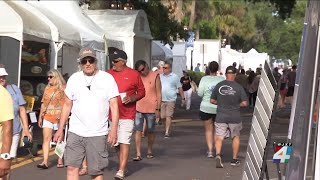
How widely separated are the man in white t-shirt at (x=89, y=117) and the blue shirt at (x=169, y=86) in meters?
8.61

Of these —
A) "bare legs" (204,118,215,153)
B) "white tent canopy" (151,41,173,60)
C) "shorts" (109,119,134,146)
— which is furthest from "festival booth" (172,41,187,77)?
"shorts" (109,119,134,146)

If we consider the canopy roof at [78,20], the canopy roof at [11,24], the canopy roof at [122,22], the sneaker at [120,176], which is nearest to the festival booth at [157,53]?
the canopy roof at [122,22]

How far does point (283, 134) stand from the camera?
17.6m

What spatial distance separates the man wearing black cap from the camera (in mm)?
11367

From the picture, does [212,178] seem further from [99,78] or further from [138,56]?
[138,56]

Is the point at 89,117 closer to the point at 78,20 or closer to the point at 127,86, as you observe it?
the point at 127,86

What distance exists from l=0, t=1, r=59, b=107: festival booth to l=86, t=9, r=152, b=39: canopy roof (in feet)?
15.7

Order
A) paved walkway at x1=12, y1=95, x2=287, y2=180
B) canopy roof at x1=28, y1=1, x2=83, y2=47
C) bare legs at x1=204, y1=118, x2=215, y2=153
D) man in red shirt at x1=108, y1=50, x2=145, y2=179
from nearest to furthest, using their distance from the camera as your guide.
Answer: man in red shirt at x1=108, y1=50, x2=145, y2=179 → paved walkway at x1=12, y1=95, x2=287, y2=180 → bare legs at x1=204, y1=118, x2=215, y2=153 → canopy roof at x1=28, y1=1, x2=83, y2=47

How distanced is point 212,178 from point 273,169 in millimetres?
1231

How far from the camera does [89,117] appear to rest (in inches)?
301

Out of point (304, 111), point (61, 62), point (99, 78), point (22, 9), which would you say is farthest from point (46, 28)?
point (304, 111)

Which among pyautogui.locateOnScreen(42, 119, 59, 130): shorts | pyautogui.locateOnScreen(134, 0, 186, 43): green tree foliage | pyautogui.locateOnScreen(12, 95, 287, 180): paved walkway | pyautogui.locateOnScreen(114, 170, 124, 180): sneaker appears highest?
pyautogui.locateOnScreen(134, 0, 186, 43): green tree foliage

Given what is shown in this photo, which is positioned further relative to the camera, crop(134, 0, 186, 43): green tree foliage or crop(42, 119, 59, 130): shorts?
crop(134, 0, 186, 43): green tree foliage

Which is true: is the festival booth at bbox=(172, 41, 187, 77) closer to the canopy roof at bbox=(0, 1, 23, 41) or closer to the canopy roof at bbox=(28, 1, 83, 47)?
A: the canopy roof at bbox=(28, 1, 83, 47)
